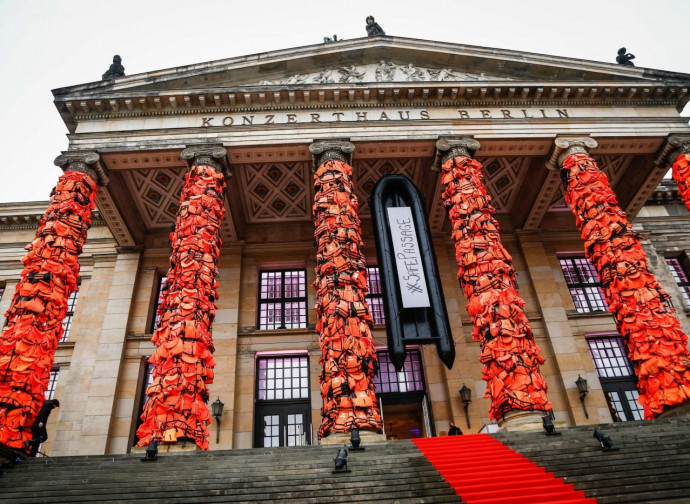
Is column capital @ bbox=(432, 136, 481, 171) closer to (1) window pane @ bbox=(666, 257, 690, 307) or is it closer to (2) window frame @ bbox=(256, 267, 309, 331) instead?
(2) window frame @ bbox=(256, 267, 309, 331)

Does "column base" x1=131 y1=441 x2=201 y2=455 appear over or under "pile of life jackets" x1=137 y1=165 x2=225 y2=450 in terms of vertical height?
under

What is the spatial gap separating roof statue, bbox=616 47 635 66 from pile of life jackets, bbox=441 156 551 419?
9627 mm

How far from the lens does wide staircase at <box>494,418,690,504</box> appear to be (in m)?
7.66

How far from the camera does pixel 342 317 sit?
43.1 ft

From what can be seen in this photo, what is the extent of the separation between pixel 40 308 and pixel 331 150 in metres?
10.2

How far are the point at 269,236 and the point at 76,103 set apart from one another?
29.6 ft

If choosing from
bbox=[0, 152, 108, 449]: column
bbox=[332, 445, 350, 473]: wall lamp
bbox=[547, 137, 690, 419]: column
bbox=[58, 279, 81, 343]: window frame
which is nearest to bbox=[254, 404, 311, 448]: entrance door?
bbox=[0, 152, 108, 449]: column

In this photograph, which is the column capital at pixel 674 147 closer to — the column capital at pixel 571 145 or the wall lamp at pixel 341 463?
the column capital at pixel 571 145

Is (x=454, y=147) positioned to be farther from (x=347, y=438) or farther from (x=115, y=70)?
(x=115, y=70)

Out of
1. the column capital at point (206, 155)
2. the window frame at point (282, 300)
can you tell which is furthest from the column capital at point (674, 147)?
the column capital at point (206, 155)

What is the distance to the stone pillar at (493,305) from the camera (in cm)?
1238

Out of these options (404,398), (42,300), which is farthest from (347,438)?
(42,300)

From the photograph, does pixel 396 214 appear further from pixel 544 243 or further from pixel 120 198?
pixel 120 198

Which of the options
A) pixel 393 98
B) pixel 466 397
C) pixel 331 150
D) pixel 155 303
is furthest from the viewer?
pixel 155 303
